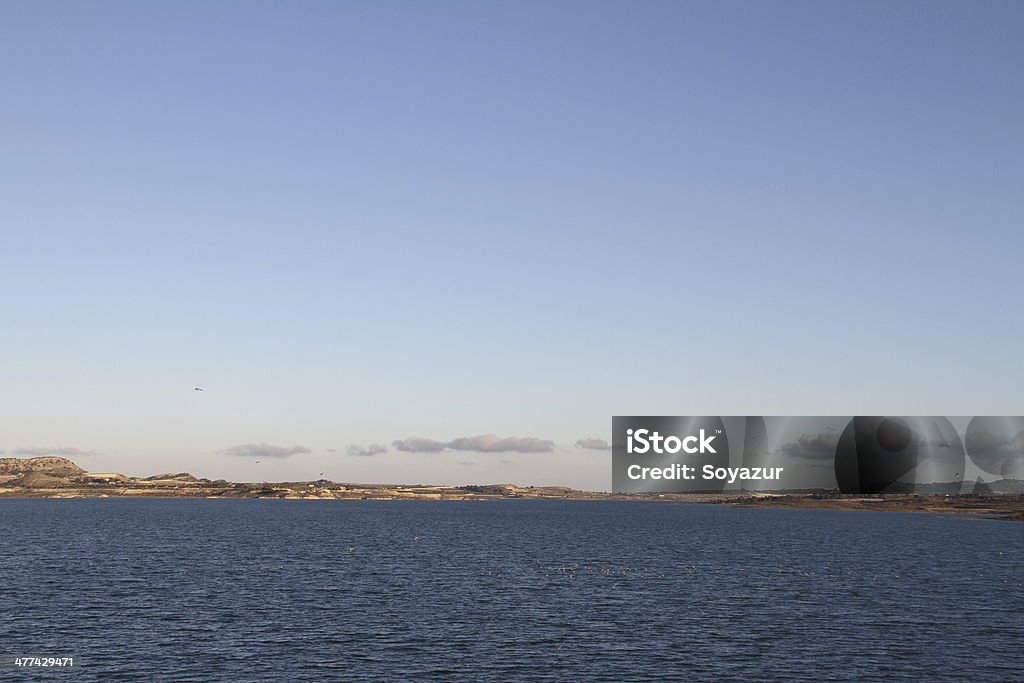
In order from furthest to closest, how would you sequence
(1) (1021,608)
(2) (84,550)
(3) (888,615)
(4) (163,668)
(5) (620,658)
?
1. (2) (84,550)
2. (1) (1021,608)
3. (3) (888,615)
4. (5) (620,658)
5. (4) (163,668)

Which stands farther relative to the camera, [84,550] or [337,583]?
[84,550]

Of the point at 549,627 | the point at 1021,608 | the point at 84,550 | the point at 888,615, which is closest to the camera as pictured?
the point at 549,627

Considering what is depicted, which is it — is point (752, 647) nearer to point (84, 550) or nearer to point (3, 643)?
point (3, 643)

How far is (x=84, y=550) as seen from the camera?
171 meters

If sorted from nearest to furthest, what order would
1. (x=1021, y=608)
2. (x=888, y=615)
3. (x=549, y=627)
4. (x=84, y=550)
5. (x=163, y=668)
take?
(x=163, y=668)
(x=549, y=627)
(x=888, y=615)
(x=1021, y=608)
(x=84, y=550)

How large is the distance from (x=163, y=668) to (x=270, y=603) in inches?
1264

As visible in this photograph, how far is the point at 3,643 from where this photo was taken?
7956 cm

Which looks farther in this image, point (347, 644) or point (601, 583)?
point (601, 583)

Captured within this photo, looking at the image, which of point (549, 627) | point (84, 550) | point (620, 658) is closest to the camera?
point (620, 658)

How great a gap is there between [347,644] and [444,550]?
332 feet

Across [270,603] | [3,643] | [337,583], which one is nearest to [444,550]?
[337,583]

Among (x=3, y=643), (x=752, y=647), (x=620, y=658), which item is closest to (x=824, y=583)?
(x=752, y=647)

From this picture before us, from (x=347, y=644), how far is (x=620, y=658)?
989 inches

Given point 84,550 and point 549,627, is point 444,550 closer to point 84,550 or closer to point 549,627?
point 84,550
